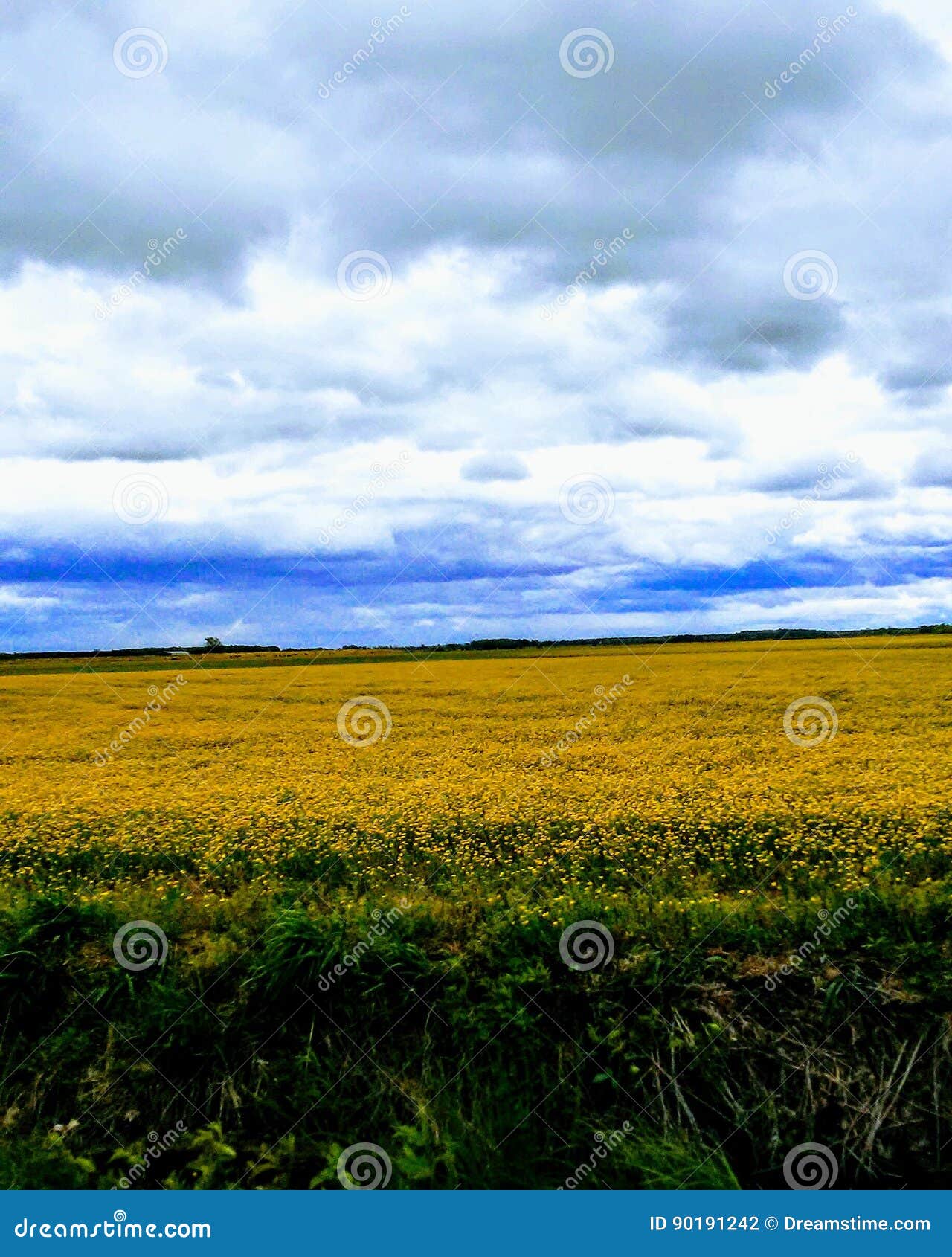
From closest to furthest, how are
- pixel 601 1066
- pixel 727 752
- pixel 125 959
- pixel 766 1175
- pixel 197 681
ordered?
pixel 766 1175 < pixel 601 1066 < pixel 125 959 < pixel 727 752 < pixel 197 681

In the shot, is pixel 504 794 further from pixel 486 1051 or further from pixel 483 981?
pixel 486 1051

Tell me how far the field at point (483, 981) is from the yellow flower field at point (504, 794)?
0.06 m

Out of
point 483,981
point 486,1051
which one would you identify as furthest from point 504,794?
point 486,1051

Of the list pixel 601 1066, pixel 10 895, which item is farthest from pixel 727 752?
pixel 10 895

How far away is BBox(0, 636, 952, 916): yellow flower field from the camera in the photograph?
8.05 m

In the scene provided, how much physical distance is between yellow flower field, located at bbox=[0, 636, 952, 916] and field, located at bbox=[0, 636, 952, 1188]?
0.19ft

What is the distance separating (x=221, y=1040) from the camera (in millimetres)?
6328

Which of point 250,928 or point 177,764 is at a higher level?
point 177,764

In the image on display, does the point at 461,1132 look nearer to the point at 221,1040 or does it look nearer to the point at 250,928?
the point at 221,1040

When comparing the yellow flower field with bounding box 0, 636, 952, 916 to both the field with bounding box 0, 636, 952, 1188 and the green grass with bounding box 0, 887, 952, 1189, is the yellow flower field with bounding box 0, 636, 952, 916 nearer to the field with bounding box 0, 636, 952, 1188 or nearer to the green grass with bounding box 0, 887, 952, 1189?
the field with bounding box 0, 636, 952, 1188

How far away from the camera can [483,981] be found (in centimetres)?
646

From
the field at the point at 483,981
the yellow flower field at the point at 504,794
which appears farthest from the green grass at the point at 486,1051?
the yellow flower field at the point at 504,794

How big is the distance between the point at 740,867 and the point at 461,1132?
3.87 meters

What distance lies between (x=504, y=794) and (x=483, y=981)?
144 inches
